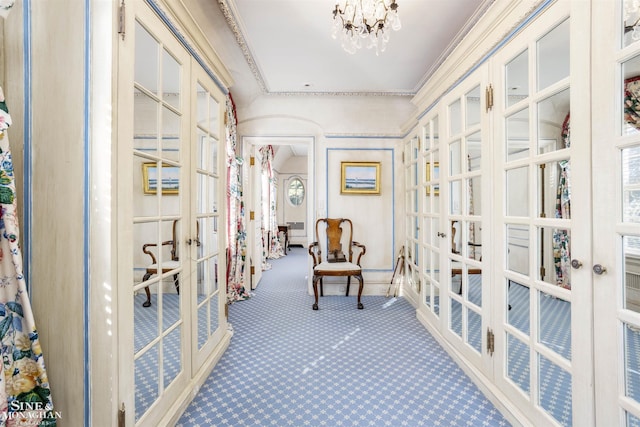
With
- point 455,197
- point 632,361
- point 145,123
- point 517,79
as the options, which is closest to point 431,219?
point 455,197

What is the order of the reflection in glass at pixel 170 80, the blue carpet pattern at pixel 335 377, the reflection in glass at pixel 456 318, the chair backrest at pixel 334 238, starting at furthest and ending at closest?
the chair backrest at pixel 334 238, the reflection in glass at pixel 456 318, the blue carpet pattern at pixel 335 377, the reflection in glass at pixel 170 80

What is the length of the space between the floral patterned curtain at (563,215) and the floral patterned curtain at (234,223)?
9.89 ft

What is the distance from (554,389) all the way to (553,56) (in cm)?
148

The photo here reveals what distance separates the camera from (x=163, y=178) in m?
1.59

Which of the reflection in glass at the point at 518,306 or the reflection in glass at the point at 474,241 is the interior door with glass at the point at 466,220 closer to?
the reflection in glass at the point at 474,241

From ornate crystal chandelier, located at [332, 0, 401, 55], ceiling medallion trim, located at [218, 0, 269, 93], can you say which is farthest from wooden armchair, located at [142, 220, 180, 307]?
ceiling medallion trim, located at [218, 0, 269, 93]

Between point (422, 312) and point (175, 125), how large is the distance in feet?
9.09

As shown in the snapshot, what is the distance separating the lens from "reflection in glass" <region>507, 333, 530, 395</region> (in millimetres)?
1608

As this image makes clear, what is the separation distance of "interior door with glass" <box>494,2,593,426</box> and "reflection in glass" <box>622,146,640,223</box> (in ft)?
0.42

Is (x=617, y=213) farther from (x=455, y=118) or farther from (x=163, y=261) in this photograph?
(x=163, y=261)

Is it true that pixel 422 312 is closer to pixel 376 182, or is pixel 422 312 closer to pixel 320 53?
pixel 376 182

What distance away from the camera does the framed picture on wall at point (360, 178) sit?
421 cm

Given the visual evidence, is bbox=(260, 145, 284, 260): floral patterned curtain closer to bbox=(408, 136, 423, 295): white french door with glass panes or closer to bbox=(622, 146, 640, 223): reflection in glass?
bbox=(408, 136, 423, 295): white french door with glass panes

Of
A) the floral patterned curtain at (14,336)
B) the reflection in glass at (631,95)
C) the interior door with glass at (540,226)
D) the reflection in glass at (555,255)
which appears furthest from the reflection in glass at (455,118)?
the floral patterned curtain at (14,336)
